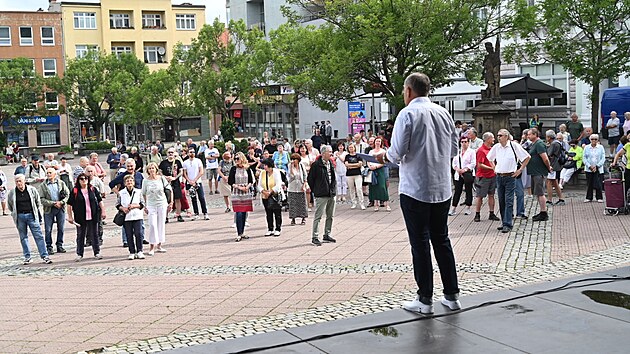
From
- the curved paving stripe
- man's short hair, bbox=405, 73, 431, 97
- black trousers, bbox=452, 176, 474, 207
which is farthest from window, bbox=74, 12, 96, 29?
man's short hair, bbox=405, 73, 431, 97

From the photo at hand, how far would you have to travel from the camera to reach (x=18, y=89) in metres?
60.3

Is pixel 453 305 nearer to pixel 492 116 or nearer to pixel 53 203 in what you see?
pixel 53 203

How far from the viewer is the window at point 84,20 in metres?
71.8

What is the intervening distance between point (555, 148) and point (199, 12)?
62.5 m

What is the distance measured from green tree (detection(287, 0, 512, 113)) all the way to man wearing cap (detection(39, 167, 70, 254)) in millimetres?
14383

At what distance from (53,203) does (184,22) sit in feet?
207

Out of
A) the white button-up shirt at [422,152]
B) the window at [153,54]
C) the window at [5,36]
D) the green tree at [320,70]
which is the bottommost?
the white button-up shirt at [422,152]

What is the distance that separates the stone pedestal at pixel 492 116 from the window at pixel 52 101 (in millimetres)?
47521

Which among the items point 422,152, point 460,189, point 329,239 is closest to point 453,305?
point 422,152

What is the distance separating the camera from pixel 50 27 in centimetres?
7019

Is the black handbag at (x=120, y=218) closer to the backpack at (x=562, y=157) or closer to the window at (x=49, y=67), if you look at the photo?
the backpack at (x=562, y=157)

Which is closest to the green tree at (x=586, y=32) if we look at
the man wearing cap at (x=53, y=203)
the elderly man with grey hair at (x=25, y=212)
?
the man wearing cap at (x=53, y=203)

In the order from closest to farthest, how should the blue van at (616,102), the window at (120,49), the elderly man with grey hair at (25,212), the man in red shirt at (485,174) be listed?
the elderly man with grey hair at (25,212) < the man in red shirt at (485,174) < the blue van at (616,102) < the window at (120,49)

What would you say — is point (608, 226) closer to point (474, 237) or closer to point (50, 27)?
point (474, 237)
